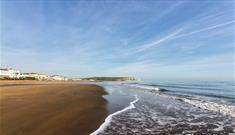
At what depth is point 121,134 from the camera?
730 cm

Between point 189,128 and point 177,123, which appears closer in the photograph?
point 189,128

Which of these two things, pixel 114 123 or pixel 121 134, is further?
pixel 114 123

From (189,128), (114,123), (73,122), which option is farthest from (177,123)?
(73,122)

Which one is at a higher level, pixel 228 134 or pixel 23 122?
pixel 23 122

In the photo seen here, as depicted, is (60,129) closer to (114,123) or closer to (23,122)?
(23,122)

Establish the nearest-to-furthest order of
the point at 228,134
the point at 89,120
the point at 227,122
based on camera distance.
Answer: the point at 228,134, the point at 89,120, the point at 227,122

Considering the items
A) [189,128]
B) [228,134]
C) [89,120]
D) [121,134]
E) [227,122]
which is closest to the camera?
[121,134]

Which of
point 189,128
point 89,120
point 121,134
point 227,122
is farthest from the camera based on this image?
point 227,122

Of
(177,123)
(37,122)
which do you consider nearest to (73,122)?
(37,122)

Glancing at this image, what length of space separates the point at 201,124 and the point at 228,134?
1.68 m

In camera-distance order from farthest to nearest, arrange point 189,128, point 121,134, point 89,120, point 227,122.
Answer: point 227,122
point 89,120
point 189,128
point 121,134

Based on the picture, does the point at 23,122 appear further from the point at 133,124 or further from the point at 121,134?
the point at 133,124

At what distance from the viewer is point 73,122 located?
8602 mm

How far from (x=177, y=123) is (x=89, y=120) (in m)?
4.26
